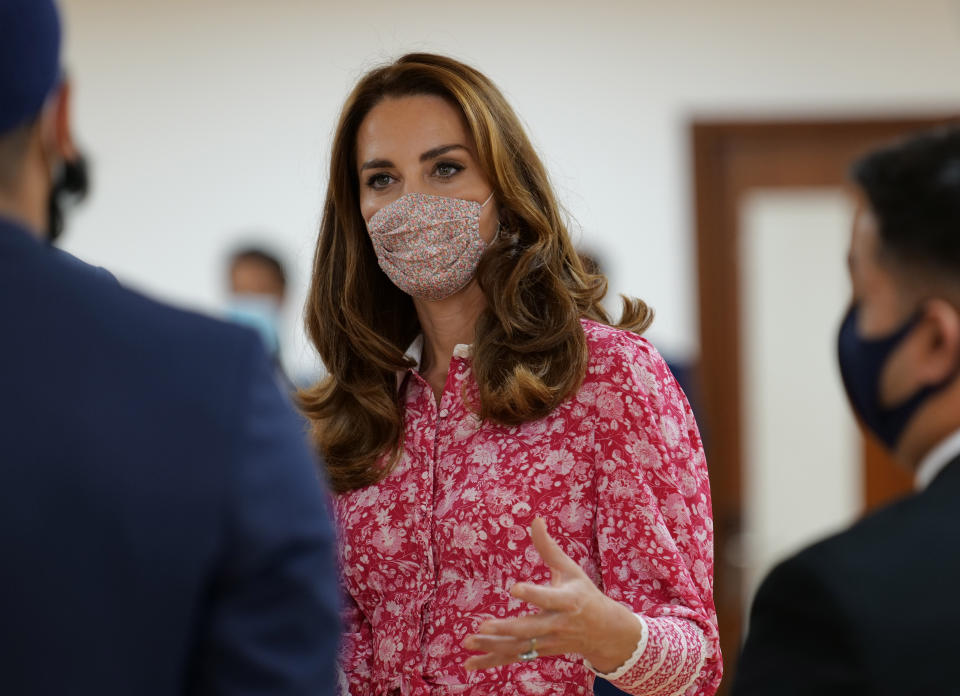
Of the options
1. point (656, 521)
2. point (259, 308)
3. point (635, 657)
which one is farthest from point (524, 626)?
point (259, 308)

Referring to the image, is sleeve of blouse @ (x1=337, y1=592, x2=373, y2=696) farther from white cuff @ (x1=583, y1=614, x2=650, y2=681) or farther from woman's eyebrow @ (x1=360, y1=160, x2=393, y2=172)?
woman's eyebrow @ (x1=360, y1=160, x2=393, y2=172)

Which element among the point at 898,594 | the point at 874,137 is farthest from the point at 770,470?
the point at 898,594

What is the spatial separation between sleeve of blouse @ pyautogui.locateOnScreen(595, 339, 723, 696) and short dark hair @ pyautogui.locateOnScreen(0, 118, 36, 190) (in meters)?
0.89

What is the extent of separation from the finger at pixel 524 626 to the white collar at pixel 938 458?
1.57 ft

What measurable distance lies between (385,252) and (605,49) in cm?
320

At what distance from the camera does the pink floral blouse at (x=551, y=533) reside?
161 centimetres

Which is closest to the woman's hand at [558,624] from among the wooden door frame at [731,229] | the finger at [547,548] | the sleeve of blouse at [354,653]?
the finger at [547,548]

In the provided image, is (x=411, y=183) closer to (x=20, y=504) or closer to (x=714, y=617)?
(x=714, y=617)

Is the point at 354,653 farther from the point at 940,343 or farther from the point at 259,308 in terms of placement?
the point at 259,308

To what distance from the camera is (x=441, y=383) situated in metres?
1.86

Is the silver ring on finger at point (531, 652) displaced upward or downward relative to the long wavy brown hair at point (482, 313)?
downward

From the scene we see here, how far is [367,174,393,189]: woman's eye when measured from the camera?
6.09 feet

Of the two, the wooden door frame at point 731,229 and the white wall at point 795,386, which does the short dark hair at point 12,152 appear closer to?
the wooden door frame at point 731,229

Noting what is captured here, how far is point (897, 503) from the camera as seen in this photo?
1.06 metres
